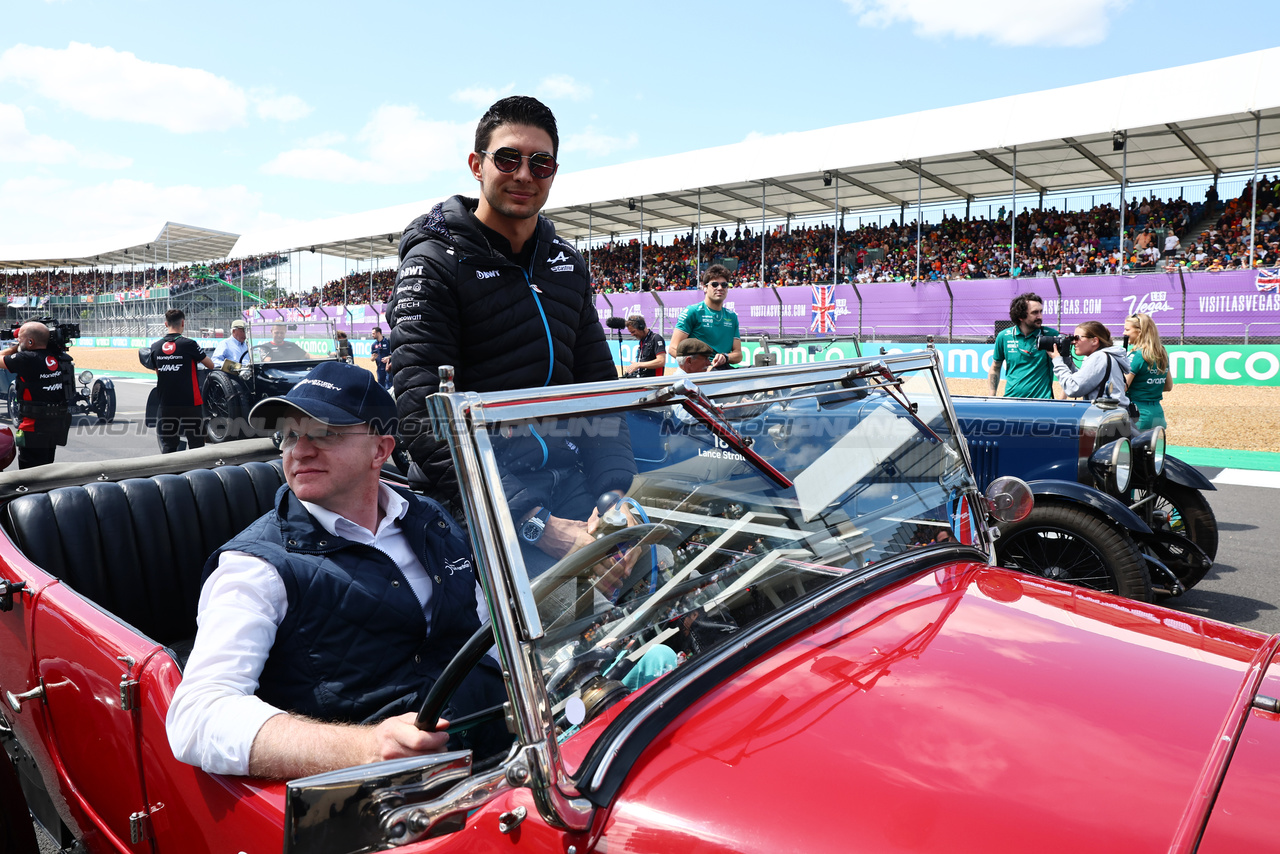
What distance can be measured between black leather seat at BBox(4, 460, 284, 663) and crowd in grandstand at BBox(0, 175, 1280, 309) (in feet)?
42.9

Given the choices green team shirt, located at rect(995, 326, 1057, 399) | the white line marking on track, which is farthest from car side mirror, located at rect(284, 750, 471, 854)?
the white line marking on track

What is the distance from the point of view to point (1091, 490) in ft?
13.2

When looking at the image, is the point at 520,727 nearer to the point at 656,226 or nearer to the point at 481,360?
the point at 481,360

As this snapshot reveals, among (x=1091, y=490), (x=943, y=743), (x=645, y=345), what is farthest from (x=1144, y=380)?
(x=943, y=743)

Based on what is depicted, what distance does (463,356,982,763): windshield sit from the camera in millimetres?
1260

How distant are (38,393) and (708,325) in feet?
20.5

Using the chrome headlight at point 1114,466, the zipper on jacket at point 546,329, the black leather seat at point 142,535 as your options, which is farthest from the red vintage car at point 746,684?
the chrome headlight at point 1114,466

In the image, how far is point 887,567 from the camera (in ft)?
5.82

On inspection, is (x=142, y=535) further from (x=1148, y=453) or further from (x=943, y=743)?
(x=1148, y=453)

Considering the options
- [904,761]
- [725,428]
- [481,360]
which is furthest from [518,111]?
[904,761]

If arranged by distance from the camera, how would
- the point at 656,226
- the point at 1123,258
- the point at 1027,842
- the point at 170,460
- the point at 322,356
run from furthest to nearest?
1. the point at 656,226
2. the point at 1123,258
3. the point at 322,356
4. the point at 170,460
5. the point at 1027,842

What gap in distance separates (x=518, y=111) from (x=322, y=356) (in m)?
11.9

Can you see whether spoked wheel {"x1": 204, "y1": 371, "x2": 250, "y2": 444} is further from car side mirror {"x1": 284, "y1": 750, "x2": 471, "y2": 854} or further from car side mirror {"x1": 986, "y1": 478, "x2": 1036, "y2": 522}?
car side mirror {"x1": 284, "y1": 750, "x2": 471, "y2": 854}

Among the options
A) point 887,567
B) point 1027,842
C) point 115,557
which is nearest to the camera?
point 1027,842
